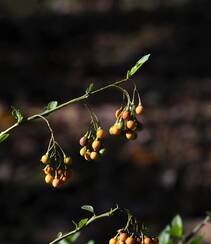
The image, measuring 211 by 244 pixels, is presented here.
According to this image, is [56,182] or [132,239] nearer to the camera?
[132,239]

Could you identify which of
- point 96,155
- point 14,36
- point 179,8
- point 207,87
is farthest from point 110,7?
point 96,155

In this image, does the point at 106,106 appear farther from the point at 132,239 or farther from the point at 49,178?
the point at 132,239

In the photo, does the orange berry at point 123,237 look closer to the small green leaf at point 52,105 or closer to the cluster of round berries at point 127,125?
the cluster of round berries at point 127,125

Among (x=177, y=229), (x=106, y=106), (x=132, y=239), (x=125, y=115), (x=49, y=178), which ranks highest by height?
(x=125, y=115)

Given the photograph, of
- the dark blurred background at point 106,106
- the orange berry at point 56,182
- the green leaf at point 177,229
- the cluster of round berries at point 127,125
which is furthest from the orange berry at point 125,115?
the dark blurred background at point 106,106

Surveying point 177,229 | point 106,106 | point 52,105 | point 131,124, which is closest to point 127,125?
point 131,124

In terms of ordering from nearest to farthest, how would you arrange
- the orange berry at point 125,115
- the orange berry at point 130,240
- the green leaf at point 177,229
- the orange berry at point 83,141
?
1. the orange berry at point 130,240
2. the orange berry at point 125,115
3. the orange berry at point 83,141
4. the green leaf at point 177,229

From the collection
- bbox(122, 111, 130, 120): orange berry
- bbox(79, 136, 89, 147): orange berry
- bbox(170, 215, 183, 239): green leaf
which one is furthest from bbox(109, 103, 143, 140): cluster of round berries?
bbox(170, 215, 183, 239): green leaf

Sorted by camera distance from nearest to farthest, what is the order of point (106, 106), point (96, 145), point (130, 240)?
point (130, 240), point (96, 145), point (106, 106)

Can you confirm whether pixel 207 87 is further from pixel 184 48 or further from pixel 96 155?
pixel 96 155
